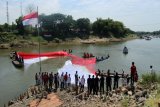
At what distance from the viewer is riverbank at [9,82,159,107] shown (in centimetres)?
1953

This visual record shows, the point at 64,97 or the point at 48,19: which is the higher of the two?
the point at 48,19

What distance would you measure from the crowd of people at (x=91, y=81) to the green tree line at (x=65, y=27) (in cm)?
9543

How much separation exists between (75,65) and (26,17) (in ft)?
26.3

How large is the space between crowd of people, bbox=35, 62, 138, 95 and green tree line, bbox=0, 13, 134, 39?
313ft

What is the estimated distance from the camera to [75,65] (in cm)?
3378

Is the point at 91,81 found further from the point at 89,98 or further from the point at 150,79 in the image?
the point at 150,79

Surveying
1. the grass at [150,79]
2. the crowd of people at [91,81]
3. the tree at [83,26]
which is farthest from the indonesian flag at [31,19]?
the tree at [83,26]

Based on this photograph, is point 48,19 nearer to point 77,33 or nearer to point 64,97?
point 77,33

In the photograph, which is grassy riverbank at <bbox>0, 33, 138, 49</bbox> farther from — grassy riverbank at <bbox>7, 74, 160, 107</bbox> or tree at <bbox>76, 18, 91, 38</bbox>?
grassy riverbank at <bbox>7, 74, 160, 107</bbox>

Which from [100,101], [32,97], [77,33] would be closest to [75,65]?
[32,97]

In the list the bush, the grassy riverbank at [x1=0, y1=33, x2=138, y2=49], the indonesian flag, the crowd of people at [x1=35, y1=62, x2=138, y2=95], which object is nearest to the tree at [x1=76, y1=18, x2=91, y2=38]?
A: the grassy riverbank at [x1=0, y1=33, x2=138, y2=49]

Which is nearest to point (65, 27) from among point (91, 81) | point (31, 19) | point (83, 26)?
point (83, 26)

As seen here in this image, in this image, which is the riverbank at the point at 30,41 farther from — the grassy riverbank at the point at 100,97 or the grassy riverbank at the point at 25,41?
the grassy riverbank at the point at 100,97

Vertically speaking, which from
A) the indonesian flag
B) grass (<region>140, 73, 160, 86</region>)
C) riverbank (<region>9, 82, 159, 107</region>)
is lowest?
riverbank (<region>9, 82, 159, 107</region>)
